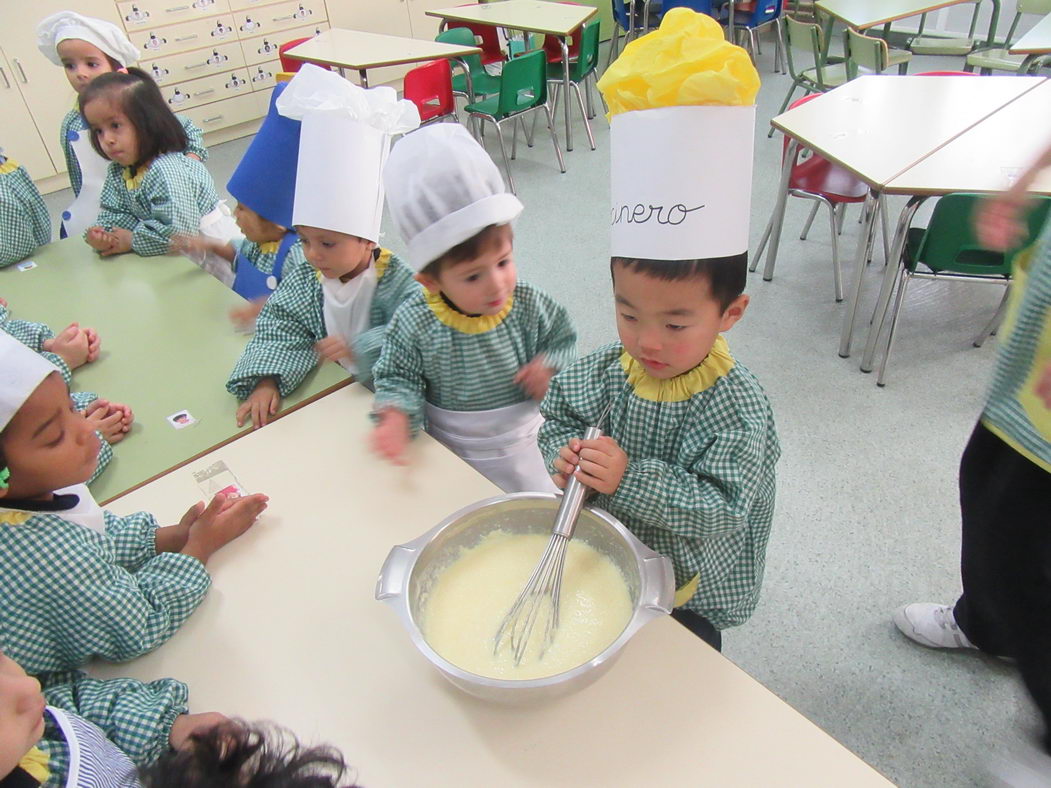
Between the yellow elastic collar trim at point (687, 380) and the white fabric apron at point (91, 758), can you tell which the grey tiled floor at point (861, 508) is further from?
the white fabric apron at point (91, 758)

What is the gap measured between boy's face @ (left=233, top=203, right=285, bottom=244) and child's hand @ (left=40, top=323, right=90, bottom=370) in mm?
381

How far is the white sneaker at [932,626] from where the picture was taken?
132cm

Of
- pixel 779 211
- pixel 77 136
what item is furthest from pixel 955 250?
pixel 77 136

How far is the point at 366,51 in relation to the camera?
140 inches

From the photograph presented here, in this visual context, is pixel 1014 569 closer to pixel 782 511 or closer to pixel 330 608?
pixel 782 511

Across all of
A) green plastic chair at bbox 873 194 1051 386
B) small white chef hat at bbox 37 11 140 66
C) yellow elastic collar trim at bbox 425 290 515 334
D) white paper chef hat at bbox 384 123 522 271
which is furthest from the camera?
small white chef hat at bbox 37 11 140 66

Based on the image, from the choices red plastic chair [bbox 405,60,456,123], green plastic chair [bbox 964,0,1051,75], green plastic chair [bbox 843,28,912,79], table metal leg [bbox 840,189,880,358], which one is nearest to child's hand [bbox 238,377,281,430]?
table metal leg [bbox 840,189,880,358]

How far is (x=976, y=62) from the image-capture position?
3309mm

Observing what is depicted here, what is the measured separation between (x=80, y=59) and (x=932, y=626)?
2.82m

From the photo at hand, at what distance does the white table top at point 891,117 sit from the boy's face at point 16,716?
200 cm

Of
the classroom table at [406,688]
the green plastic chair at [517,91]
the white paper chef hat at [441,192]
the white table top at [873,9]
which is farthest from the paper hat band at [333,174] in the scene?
the white table top at [873,9]

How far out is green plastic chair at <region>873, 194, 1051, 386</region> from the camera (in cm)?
166

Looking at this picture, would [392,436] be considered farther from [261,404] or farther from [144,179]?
[144,179]

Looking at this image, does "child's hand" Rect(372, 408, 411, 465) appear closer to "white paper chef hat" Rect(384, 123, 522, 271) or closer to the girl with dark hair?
"white paper chef hat" Rect(384, 123, 522, 271)
